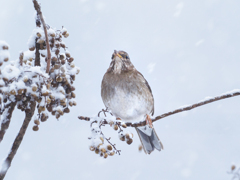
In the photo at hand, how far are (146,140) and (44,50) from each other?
10.6ft

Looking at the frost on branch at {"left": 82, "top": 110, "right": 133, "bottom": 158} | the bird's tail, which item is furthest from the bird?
the frost on branch at {"left": 82, "top": 110, "right": 133, "bottom": 158}

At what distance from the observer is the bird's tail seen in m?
4.51

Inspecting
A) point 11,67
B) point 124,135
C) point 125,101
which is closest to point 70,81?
point 11,67

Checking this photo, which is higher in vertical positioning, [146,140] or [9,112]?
[146,140]

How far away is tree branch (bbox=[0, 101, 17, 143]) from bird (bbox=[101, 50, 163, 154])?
2.55 m

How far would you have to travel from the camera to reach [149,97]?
4.27 meters

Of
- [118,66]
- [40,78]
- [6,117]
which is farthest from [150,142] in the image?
[6,117]

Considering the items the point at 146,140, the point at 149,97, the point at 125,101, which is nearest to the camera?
the point at 125,101

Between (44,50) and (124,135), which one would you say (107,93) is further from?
(44,50)

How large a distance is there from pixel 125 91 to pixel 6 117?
8.97 feet

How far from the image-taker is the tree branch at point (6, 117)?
4.25 ft

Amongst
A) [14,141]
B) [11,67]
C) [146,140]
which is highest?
[146,140]

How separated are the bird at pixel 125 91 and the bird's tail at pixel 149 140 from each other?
17.9 inches

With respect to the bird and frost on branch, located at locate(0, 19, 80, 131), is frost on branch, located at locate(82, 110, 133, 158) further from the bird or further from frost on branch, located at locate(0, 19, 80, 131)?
the bird
